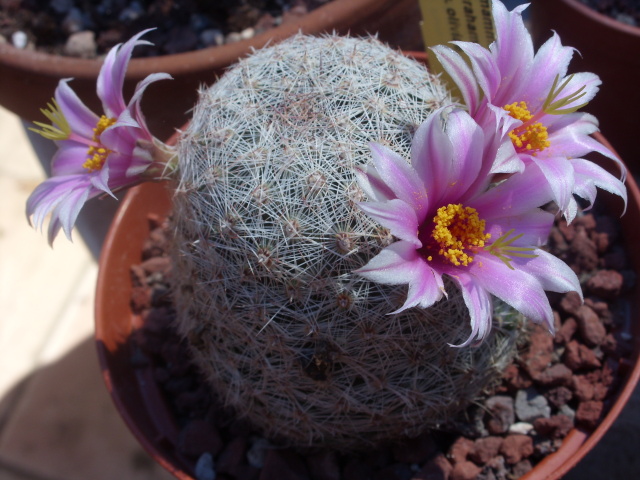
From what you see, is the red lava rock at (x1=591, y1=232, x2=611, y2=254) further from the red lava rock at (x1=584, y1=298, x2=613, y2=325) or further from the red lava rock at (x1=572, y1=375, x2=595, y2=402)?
the red lava rock at (x1=572, y1=375, x2=595, y2=402)

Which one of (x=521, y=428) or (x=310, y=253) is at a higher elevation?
(x=310, y=253)

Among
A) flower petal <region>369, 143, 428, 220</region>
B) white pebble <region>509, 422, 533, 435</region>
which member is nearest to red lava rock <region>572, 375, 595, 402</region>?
white pebble <region>509, 422, 533, 435</region>

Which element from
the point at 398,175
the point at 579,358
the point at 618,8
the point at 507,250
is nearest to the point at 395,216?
the point at 398,175

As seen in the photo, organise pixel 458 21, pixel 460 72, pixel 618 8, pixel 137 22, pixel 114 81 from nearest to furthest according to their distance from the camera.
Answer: pixel 460 72 → pixel 114 81 → pixel 458 21 → pixel 618 8 → pixel 137 22

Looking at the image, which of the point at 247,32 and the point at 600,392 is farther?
the point at 247,32

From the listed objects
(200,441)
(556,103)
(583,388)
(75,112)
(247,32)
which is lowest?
(200,441)

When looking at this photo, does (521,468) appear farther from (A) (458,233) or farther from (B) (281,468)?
(A) (458,233)

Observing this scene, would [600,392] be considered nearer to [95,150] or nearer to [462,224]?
[462,224]

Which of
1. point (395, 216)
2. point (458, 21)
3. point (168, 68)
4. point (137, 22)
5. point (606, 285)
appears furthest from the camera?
point (137, 22)

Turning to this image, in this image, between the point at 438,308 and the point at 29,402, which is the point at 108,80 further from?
the point at 29,402
